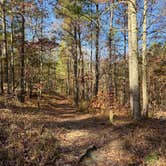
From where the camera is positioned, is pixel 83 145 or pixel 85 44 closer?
pixel 83 145

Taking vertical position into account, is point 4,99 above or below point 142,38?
below

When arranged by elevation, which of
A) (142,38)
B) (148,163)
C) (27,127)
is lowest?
(148,163)

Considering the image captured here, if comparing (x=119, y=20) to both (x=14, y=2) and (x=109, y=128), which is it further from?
(x=109, y=128)

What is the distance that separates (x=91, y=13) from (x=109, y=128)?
9836 millimetres

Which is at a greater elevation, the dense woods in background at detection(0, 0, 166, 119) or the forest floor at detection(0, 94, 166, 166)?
the dense woods in background at detection(0, 0, 166, 119)

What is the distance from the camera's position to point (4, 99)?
1352 cm

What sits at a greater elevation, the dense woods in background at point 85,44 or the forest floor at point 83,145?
the dense woods in background at point 85,44

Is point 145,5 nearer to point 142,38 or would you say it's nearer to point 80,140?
point 142,38

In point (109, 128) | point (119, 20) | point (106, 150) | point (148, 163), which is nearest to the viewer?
point (148, 163)

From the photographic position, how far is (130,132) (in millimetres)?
8094

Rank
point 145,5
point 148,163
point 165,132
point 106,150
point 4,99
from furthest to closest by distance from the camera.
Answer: point 4,99
point 145,5
point 165,132
point 106,150
point 148,163

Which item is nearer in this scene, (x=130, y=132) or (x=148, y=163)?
(x=148, y=163)

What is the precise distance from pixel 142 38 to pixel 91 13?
520cm

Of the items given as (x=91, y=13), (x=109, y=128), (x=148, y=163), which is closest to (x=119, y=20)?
(x=91, y=13)
